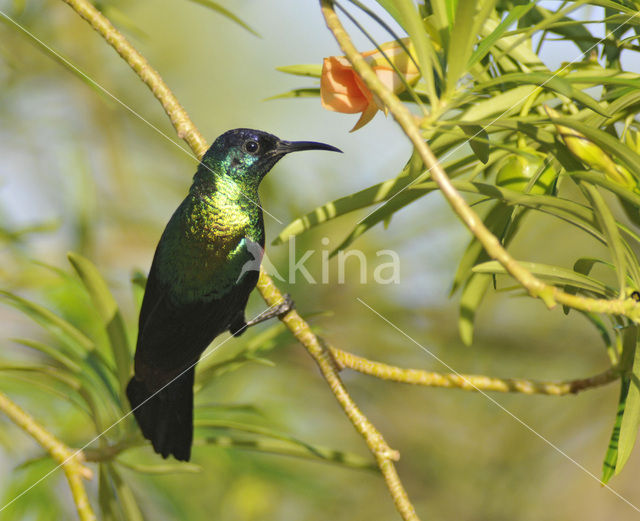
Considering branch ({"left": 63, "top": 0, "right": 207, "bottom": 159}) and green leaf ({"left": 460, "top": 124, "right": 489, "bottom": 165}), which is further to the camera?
branch ({"left": 63, "top": 0, "right": 207, "bottom": 159})

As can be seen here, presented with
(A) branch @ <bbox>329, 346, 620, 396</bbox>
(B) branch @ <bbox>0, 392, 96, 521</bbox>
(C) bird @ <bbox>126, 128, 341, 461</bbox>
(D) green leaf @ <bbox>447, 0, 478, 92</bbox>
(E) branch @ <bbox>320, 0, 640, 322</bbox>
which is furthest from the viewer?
(C) bird @ <bbox>126, 128, 341, 461</bbox>

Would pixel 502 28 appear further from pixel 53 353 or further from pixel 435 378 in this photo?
pixel 53 353

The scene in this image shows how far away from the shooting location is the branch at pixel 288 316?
0.86m

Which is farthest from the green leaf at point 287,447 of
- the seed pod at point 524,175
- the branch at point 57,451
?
the seed pod at point 524,175

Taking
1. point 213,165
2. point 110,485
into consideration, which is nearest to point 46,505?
point 110,485

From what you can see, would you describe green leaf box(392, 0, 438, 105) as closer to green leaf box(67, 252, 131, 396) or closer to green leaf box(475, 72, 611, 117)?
green leaf box(475, 72, 611, 117)

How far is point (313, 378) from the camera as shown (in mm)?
1740

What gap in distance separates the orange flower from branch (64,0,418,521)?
0.24 meters

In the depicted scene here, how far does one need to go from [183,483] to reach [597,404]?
4.24 ft

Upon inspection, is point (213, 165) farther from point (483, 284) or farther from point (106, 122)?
point (106, 122)

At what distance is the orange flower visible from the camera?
31.0 inches

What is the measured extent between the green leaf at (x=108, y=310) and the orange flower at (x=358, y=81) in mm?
432

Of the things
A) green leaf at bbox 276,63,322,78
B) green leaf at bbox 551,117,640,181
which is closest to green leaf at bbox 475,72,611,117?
green leaf at bbox 551,117,640,181

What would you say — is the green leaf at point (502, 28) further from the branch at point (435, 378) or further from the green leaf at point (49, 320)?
the green leaf at point (49, 320)
